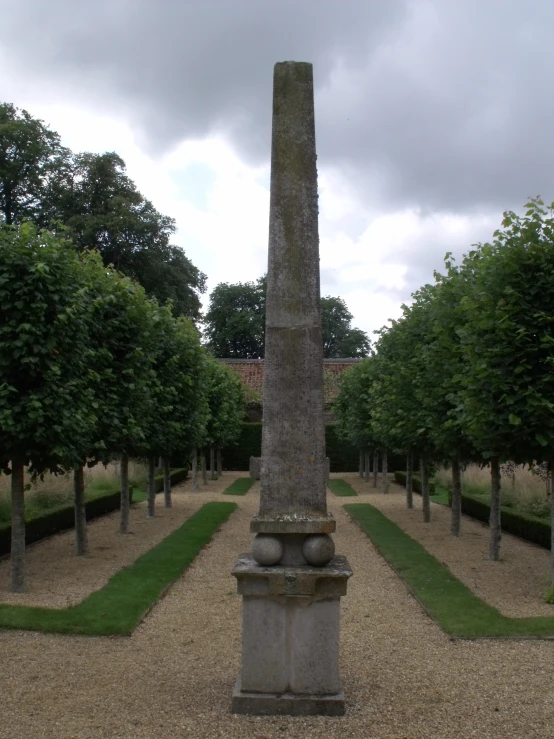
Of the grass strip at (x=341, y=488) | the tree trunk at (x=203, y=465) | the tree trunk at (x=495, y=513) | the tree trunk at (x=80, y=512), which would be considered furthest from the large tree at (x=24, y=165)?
the tree trunk at (x=495, y=513)

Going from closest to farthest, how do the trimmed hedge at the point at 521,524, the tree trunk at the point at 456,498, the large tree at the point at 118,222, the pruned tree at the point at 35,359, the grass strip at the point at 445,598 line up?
the grass strip at the point at 445,598
the pruned tree at the point at 35,359
the trimmed hedge at the point at 521,524
the tree trunk at the point at 456,498
the large tree at the point at 118,222

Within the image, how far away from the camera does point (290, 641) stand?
5820 mm

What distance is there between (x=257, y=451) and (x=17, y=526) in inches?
1184

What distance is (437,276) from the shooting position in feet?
48.2

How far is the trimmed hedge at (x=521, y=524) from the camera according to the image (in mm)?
14973

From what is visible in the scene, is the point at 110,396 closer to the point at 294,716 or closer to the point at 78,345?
the point at 78,345

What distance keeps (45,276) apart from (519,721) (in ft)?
23.7

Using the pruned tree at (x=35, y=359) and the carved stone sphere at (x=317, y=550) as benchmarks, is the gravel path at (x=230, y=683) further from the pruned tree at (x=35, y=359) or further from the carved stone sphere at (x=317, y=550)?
the pruned tree at (x=35, y=359)

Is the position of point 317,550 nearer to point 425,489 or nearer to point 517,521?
point 517,521

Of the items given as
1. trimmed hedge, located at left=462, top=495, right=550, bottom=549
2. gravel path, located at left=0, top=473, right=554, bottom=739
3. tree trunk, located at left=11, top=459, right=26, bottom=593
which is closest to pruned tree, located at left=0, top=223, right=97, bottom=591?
tree trunk, located at left=11, top=459, right=26, bottom=593

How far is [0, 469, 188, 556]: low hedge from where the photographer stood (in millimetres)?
13086

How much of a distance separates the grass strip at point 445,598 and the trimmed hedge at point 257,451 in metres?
23.6

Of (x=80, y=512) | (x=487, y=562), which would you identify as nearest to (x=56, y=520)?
(x=80, y=512)

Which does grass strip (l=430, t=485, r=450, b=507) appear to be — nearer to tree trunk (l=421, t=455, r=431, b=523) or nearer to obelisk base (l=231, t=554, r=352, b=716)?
tree trunk (l=421, t=455, r=431, b=523)
